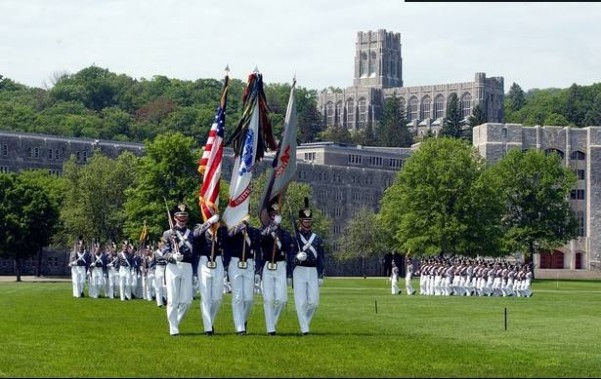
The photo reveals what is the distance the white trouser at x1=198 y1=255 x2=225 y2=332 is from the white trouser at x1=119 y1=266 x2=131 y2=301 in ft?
84.2

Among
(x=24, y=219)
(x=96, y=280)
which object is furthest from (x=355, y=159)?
(x=96, y=280)

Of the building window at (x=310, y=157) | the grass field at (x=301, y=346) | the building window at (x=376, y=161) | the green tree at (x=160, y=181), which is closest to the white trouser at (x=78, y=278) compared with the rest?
the grass field at (x=301, y=346)

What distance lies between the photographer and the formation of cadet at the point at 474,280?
73625 millimetres

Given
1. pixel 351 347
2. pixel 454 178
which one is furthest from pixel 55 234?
pixel 351 347

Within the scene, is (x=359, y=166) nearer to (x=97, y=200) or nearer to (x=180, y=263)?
(x=97, y=200)

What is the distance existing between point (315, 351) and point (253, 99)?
939cm

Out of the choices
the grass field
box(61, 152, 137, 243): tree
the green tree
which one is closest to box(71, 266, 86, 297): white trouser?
the grass field

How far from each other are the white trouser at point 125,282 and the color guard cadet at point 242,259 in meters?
25.5

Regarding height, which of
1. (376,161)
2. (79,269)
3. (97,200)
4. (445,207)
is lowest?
(79,269)

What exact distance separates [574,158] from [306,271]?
12676 centimetres

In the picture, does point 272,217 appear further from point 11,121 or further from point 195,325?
point 11,121

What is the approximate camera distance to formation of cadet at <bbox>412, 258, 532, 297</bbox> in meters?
73.6

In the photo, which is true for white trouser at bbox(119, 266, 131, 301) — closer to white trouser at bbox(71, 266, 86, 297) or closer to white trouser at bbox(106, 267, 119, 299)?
white trouser at bbox(106, 267, 119, 299)

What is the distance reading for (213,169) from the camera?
32.2 meters
